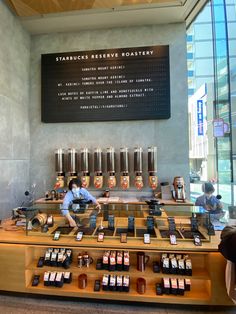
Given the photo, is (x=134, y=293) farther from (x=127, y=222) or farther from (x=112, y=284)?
(x=127, y=222)

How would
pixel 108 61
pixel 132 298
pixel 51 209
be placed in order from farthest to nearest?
1. pixel 108 61
2. pixel 51 209
3. pixel 132 298

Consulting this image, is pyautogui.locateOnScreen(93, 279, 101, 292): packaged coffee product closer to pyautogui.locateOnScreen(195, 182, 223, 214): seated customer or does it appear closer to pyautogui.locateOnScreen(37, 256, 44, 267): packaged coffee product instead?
pyautogui.locateOnScreen(37, 256, 44, 267): packaged coffee product

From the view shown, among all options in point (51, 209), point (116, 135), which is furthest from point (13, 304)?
point (116, 135)

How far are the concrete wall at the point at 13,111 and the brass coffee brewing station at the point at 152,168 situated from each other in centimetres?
230

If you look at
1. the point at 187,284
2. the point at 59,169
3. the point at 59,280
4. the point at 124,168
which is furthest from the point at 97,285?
the point at 59,169

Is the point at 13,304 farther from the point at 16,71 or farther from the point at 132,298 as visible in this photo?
the point at 16,71

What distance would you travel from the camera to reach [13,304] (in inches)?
80.6

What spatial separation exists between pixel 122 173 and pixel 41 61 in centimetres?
266

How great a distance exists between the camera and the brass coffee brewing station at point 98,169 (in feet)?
12.2

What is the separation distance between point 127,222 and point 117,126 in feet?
7.02

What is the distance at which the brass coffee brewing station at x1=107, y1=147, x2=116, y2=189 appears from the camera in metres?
3.70

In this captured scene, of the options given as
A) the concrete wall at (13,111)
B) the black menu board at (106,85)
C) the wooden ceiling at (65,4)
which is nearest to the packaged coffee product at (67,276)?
the concrete wall at (13,111)

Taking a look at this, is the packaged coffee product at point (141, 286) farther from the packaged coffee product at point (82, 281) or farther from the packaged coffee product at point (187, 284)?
the packaged coffee product at point (82, 281)

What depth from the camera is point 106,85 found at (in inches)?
155
